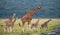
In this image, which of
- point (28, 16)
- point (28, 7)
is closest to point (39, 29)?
point (28, 16)

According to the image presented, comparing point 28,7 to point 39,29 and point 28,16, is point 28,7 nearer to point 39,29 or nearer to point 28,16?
point 28,16

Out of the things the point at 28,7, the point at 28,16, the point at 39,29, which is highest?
the point at 28,7

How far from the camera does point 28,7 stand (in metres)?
2.46

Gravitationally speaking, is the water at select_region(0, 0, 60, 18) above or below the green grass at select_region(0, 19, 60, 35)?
above

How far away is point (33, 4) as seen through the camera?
246 cm

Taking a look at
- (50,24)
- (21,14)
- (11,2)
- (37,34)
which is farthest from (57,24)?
(11,2)

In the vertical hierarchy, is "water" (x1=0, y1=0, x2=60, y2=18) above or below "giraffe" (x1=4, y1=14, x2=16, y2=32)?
above

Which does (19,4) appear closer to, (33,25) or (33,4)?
(33,4)

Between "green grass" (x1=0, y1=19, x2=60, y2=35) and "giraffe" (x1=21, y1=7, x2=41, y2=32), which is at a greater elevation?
"giraffe" (x1=21, y1=7, x2=41, y2=32)

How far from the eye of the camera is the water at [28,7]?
245 cm

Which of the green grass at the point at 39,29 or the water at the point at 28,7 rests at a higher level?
the water at the point at 28,7

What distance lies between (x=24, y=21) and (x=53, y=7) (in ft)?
1.40

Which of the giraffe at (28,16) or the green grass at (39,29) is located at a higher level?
the giraffe at (28,16)

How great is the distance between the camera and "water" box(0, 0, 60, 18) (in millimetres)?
2447
